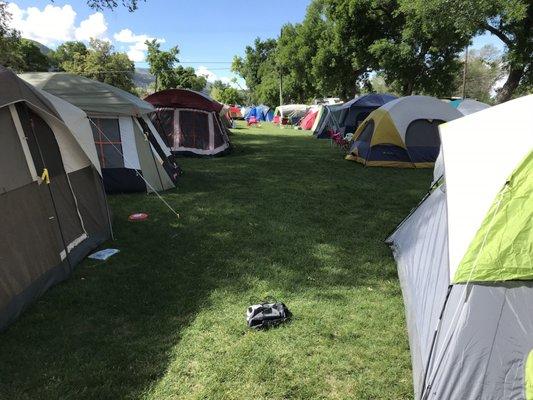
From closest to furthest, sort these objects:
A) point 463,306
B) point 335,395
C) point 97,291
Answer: point 463,306 → point 335,395 → point 97,291

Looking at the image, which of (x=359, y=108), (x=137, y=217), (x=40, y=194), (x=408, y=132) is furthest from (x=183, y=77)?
(x=40, y=194)

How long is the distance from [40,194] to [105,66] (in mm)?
55044

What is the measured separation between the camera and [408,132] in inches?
452

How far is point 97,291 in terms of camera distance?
172 inches

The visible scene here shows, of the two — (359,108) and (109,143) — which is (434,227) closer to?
(109,143)

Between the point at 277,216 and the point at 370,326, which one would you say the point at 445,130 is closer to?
the point at 370,326

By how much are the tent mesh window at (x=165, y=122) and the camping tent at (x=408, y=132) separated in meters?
5.83

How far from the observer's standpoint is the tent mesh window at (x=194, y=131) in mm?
13242

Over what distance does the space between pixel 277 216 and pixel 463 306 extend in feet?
14.6

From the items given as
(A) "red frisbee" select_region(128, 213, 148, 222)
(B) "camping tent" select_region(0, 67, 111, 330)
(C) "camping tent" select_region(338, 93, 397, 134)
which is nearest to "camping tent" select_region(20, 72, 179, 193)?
(A) "red frisbee" select_region(128, 213, 148, 222)

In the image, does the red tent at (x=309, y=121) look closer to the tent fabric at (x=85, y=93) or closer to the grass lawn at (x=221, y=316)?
the tent fabric at (x=85, y=93)

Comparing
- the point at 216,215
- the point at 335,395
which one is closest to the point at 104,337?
the point at 335,395

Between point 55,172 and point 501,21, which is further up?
point 501,21

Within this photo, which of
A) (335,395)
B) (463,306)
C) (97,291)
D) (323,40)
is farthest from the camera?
(323,40)
